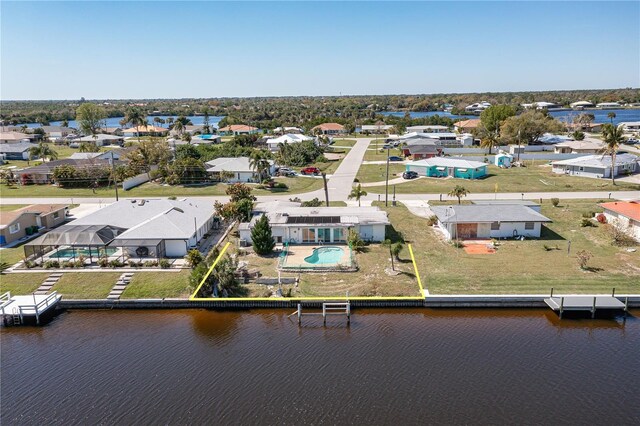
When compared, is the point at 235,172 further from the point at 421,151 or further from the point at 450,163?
the point at 421,151

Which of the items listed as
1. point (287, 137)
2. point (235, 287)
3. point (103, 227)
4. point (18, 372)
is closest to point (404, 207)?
point (235, 287)

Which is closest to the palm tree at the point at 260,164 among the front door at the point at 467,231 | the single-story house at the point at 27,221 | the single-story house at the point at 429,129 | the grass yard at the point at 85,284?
the single-story house at the point at 27,221

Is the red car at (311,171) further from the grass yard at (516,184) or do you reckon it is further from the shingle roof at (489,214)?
the shingle roof at (489,214)

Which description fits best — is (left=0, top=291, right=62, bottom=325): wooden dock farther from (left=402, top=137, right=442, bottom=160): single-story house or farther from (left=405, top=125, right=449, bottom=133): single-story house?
(left=405, top=125, right=449, bottom=133): single-story house

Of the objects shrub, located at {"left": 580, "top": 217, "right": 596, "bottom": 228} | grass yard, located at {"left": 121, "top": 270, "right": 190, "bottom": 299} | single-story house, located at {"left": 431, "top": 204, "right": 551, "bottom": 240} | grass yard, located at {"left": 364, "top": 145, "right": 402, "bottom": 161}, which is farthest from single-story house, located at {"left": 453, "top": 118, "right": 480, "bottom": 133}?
grass yard, located at {"left": 121, "top": 270, "right": 190, "bottom": 299}

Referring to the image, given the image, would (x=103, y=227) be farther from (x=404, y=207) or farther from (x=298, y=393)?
(x=404, y=207)
